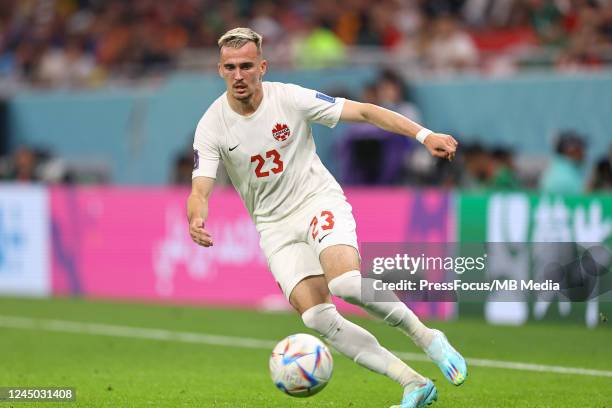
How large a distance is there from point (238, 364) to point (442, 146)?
468cm

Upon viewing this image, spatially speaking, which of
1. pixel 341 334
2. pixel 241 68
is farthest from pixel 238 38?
pixel 341 334

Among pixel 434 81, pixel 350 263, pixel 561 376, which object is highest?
pixel 434 81

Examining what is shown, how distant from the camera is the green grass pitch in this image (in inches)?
369

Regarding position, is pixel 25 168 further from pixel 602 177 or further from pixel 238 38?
pixel 238 38

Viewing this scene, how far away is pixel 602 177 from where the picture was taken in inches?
622

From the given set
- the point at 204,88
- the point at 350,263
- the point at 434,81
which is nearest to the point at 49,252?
the point at 204,88

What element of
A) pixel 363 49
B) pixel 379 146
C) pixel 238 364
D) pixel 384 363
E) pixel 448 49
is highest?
pixel 363 49

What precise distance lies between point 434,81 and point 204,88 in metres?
4.67

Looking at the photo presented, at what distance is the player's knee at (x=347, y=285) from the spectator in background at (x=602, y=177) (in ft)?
26.3

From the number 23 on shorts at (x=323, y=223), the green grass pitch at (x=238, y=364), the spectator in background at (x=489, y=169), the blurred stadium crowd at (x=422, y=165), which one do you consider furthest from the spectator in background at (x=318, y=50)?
the number 23 on shorts at (x=323, y=223)

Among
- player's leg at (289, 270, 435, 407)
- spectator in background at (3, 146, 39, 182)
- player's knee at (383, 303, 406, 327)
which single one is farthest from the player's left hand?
spectator in background at (3, 146, 39, 182)

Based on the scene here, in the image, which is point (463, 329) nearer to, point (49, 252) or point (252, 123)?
point (252, 123)

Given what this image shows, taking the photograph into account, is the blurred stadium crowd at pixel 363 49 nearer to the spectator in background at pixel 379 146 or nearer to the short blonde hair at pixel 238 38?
the spectator in background at pixel 379 146

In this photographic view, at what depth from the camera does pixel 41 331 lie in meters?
15.6
